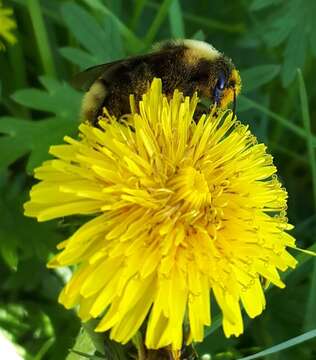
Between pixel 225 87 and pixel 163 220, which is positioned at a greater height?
pixel 225 87

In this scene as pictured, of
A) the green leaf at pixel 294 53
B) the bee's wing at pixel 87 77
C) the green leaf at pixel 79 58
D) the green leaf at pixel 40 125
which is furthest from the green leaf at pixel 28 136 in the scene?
the green leaf at pixel 294 53

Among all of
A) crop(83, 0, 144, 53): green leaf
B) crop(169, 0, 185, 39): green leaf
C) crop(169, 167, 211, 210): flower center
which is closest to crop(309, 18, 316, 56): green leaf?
crop(169, 0, 185, 39): green leaf

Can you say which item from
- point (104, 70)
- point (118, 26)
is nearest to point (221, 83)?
point (104, 70)

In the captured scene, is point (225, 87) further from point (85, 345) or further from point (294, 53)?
point (294, 53)

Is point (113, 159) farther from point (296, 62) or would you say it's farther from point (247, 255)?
point (296, 62)

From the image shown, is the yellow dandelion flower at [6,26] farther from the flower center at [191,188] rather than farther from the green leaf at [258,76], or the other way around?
the flower center at [191,188]
